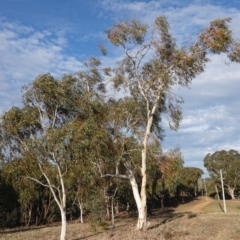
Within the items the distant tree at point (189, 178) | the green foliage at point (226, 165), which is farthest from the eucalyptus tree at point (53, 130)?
the green foliage at point (226, 165)

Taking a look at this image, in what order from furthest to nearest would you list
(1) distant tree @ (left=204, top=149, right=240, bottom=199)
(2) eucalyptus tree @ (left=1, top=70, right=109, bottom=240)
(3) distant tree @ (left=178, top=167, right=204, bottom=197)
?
(1) distant tree @ (left=204, top=149, right=240, bottom=199) < (3) distant tree @ (left=178, top=167, right=204, bottom=197) < (2) eucalyptus tree @ (left=1, top=70, right=109, bottom=240)

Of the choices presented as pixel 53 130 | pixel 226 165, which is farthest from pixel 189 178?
pixel 53 130

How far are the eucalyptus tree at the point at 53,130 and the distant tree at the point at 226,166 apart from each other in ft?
208

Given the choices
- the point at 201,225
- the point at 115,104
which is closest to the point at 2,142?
the point at 115,104

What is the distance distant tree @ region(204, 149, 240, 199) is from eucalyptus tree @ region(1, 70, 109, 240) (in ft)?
208

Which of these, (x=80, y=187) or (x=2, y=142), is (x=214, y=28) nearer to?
(x=80, y=187)

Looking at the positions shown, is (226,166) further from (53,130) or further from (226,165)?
(53,130)

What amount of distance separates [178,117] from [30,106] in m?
10.5

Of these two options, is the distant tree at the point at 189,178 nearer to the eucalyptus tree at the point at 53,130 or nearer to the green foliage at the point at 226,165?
the green foliage at the point at 226,165

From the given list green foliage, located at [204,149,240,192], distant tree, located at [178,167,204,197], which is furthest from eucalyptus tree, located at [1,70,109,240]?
green foliage, located at [204,149,240,192]

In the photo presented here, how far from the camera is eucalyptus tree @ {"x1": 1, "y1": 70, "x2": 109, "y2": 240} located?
21531 mm

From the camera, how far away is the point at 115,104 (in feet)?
95.5

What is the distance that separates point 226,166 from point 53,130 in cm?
6824

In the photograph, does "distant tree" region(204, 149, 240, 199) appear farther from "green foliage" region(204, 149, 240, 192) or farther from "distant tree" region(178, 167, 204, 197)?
"distant tree" region(178, 167, 204, 197)
